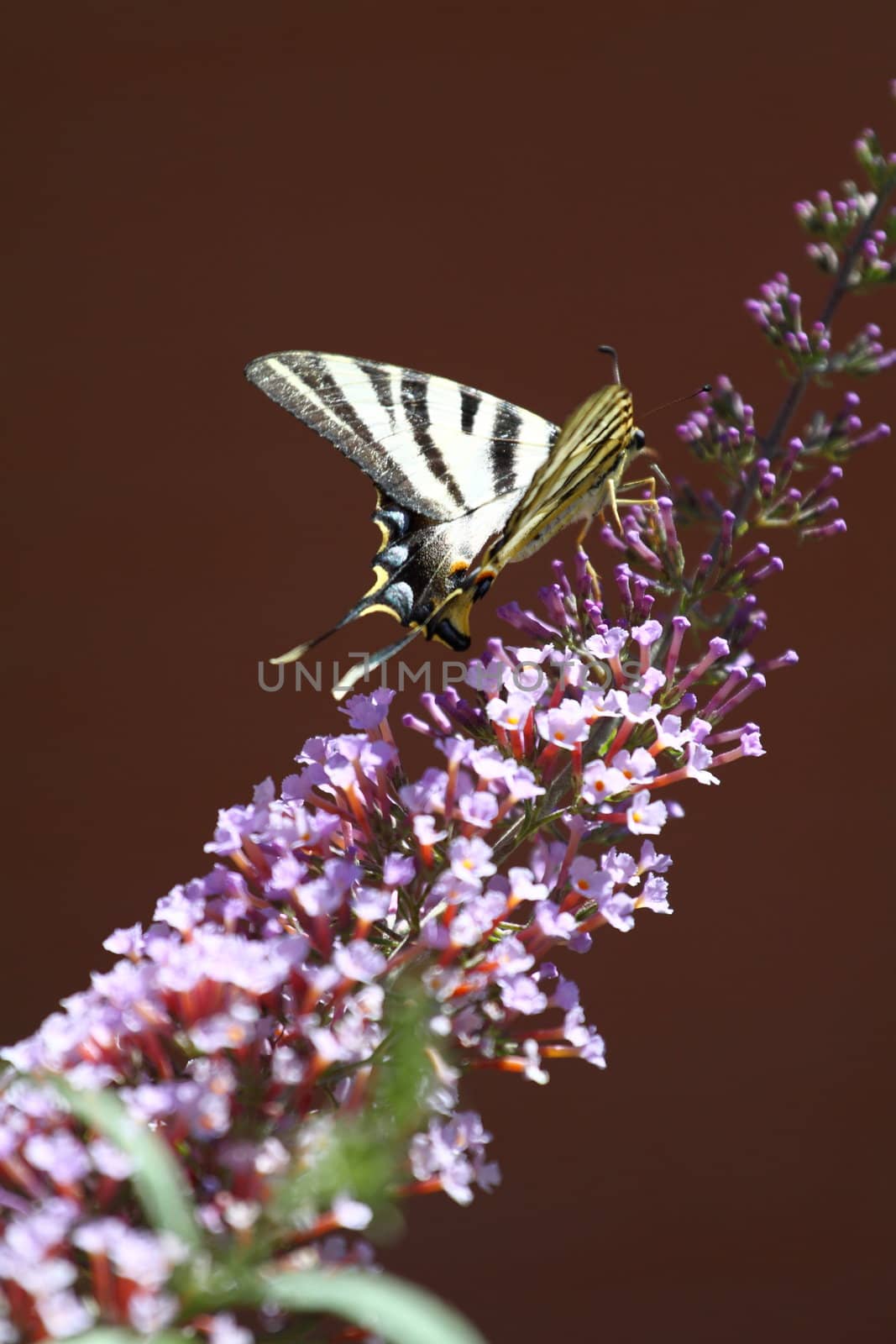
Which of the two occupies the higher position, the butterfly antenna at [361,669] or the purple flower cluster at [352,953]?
the butterfly antenna at [361,669]

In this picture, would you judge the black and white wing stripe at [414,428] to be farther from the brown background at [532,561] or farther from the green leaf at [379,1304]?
the brown background at [532,561]

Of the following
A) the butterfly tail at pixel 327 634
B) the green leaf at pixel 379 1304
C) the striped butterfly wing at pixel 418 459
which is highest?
the striped butterfly wing at pixel 418 459

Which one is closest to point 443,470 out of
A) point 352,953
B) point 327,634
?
point 327,634

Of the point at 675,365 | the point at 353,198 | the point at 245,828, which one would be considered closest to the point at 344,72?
the point at 353,198

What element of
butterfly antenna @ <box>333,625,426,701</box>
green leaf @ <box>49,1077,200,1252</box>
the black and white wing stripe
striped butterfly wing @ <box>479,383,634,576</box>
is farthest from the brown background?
green leaf @ <box>49,1077,200,1252</box>

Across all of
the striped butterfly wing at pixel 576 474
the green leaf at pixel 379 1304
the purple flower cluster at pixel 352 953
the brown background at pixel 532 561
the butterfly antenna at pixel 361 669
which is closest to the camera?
the green leaf at pixel 379 1304

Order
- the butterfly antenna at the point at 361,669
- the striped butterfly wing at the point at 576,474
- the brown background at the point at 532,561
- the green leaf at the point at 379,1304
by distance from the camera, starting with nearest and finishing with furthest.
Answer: the green leaf at the point at 379,1304 < the butterfly antenna at the point at 361,669 < the striped butterfly wing at the point at 576,474 < the brown background at the point at 532,561

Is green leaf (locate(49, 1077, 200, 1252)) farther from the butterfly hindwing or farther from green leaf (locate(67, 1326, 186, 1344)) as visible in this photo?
the butterfly hindwing

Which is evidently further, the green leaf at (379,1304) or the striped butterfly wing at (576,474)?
the striped butterfly wing at (576,474)

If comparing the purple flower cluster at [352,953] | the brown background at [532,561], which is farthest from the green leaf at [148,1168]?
the brown background at [532,561]

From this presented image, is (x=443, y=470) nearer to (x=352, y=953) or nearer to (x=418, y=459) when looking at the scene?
(x=418, y=459)
